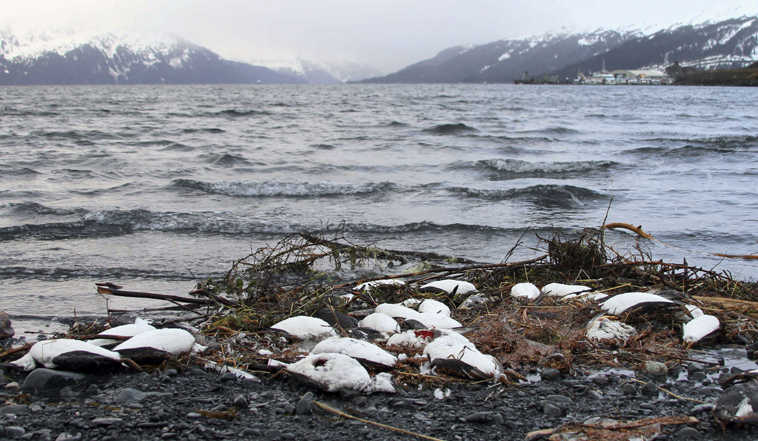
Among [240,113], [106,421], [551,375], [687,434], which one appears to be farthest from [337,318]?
[240,113]

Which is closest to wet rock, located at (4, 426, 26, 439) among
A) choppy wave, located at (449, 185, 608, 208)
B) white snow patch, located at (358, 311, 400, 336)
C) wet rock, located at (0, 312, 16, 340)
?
wet rock, located at (0, 312, 16, 340)

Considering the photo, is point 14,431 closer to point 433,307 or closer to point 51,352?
point 51,352

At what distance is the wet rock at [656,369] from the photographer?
2883mm

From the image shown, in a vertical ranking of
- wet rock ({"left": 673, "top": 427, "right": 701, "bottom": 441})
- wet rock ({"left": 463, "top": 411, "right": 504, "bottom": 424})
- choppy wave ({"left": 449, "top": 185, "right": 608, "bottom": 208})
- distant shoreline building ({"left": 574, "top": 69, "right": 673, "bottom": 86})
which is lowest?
choppy wave ({"left": 449, "top": 185, "right": 608, "bottom": 208})

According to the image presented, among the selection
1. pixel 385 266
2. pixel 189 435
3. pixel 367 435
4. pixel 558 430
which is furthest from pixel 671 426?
pixel 385 266

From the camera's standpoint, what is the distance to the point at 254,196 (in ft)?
31.4

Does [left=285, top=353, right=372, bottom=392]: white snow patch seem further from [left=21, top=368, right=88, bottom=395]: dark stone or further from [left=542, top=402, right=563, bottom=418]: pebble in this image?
[left=21, top=368, right=88, bottom=395]: dark stone

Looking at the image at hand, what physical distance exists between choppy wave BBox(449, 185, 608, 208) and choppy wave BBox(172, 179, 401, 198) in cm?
141

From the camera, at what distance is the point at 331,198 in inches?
368

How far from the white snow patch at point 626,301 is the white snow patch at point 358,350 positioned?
1610mm

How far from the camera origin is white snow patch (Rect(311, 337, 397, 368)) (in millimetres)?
2771

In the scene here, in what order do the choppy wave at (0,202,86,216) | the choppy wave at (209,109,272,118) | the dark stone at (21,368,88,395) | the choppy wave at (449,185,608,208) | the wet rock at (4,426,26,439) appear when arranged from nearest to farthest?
the wet rock at (4,426,26,439) → the dark stone at (21,368,88,395) → the choppy wave at (0,202,86,216) → the choppy wave at (449,185,608,208) → the choppy wave at (209,109,272,118)

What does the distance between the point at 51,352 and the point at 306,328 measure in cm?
127

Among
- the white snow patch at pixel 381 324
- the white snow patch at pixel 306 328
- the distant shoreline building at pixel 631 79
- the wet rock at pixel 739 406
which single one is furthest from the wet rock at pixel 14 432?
the distant shoreline building at pixel 631 79
